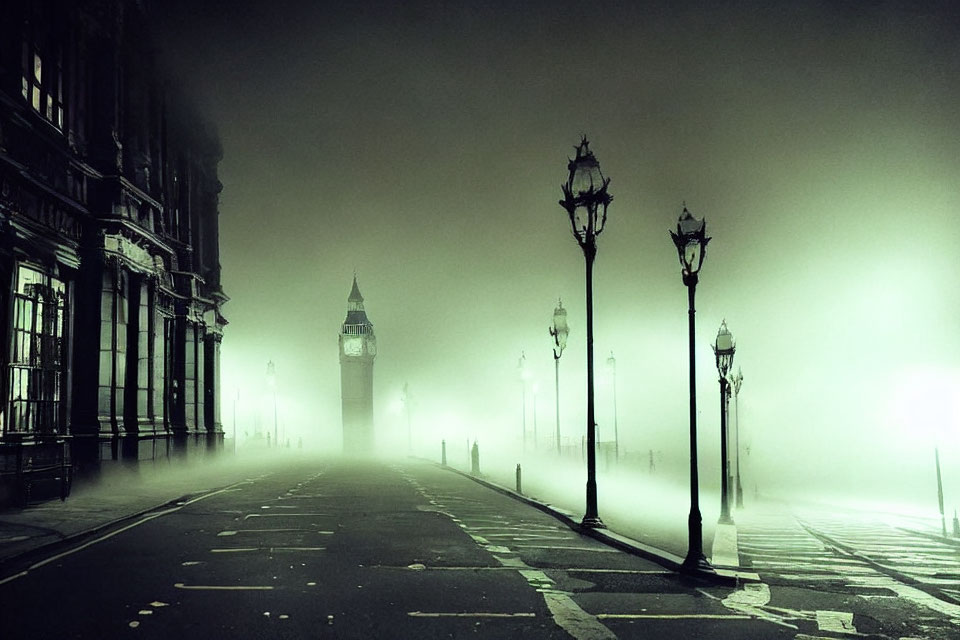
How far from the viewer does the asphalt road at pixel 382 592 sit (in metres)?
8.86

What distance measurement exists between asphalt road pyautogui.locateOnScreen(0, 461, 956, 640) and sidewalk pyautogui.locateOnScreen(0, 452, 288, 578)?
0.67 m

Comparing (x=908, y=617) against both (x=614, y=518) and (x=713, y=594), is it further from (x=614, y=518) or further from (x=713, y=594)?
(x=614, y=518)

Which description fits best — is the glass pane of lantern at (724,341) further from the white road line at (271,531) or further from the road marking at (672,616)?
the road marking at (672,616)

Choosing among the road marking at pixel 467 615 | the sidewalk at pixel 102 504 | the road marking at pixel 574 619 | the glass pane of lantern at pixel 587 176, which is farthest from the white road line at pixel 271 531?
the glass pane of lantern at pixel 587 176

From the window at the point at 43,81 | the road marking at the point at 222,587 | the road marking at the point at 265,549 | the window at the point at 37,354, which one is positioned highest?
the window at the point at 43,81

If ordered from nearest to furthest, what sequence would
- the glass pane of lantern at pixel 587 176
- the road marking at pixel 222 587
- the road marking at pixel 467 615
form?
the road marking at pixel 467 615 → the road marking at pixel 222 587 → the glass pane of lantern at pixel 587 176

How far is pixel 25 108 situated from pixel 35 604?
1857 centimetres

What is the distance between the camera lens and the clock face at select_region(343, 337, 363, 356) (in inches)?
4838

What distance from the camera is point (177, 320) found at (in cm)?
4456

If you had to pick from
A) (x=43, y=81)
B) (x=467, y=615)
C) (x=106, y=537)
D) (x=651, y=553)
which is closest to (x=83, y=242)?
(x=43, y=81)

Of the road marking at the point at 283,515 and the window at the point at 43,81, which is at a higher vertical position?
the window at the point at 43,81

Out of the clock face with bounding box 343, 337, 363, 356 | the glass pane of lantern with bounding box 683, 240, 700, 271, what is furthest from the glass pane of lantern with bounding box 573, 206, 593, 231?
the clock face with bounding box 343, 337, 363, 356

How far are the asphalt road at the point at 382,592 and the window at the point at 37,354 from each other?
932cm

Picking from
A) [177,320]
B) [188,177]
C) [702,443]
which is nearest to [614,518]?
[177,320]
